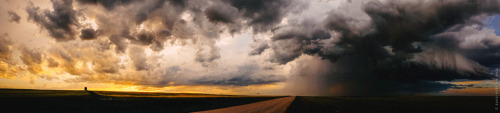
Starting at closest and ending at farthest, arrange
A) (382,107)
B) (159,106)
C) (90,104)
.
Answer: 1. (159,106)
2. (90,104)
3. (382,107)

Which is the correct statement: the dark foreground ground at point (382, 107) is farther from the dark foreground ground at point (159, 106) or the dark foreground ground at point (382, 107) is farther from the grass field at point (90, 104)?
the grass field at point (90, 104)

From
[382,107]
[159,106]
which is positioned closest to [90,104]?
[159,106]

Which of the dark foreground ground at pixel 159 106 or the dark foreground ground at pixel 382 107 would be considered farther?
the dark foreground ground at pixel 382 107

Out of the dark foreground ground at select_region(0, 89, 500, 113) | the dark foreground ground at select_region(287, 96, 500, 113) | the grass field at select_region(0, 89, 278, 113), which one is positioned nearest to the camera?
the grass field at select_region(0, 89, 278, 113)

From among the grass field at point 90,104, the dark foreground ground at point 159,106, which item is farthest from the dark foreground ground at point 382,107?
the grass field at point 90,104

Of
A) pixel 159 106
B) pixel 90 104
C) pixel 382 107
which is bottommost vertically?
pixel 382 107

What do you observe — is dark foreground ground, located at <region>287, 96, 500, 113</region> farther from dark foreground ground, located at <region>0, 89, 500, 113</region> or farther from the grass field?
the grass field

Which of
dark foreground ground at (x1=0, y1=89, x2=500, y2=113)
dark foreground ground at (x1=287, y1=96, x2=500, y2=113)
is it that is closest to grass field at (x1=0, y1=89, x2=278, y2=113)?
dark foreground ground at (x1=0, y1=89, x2=500, y2=113)

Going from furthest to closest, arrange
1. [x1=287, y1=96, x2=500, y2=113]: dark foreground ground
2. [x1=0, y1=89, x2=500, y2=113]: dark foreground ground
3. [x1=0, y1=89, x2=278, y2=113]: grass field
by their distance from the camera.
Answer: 1. [x1=287, y1=96, x2=500, y2=113]: dark foreground ground
2. [x1=0, y1=89, x2=500, y2=113]: dark foreground ground
3. [x1=0, y1=89, x2=278, y2=113]: grass field

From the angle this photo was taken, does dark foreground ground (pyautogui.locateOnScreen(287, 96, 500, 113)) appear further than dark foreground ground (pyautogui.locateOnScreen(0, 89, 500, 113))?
Yes

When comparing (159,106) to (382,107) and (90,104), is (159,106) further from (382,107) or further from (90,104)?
(382,107)

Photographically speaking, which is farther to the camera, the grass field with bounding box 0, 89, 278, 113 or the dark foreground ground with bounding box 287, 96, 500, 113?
the dark foreground ground with bounding box 287, 96, 500, 113

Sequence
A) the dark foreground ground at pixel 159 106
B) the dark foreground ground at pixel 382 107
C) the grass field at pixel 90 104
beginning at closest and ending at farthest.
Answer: the grass field at pixel 90 104
the dark foreground ground at pixel 159 106
the dark foreground ground at pixel 382 107

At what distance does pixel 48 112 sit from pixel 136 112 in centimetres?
1223
